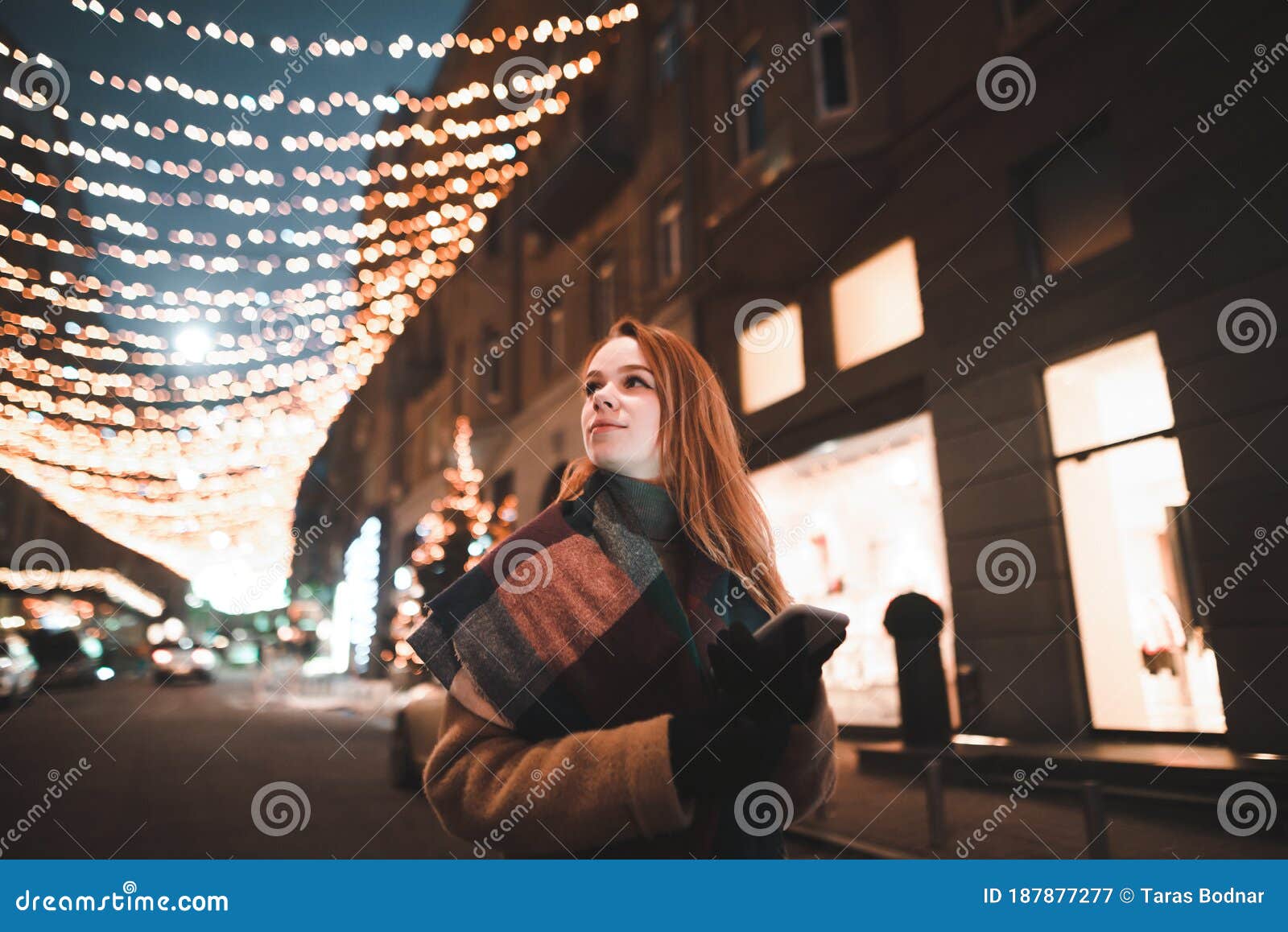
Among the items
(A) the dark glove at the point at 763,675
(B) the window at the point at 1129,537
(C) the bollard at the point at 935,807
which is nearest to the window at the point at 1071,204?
(B) the window at the point at 1129,537

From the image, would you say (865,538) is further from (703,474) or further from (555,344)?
(703,474)

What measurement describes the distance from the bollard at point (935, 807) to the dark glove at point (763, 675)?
358 centimetres

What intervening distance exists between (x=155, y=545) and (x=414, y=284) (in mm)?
8832

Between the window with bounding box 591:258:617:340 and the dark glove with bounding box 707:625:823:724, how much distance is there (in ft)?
36.8

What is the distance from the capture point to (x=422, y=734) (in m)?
6.84

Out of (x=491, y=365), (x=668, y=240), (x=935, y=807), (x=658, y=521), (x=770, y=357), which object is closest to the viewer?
(x=658, y=521)

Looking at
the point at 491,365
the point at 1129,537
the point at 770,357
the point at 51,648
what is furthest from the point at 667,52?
the point at 51,648

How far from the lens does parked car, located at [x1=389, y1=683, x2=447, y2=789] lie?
6.75 m

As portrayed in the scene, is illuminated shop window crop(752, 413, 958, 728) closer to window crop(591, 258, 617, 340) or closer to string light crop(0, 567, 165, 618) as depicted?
window crop(591, 258, 617, 340)

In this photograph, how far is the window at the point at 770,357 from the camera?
31.5ft

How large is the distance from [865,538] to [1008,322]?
320 centimetres

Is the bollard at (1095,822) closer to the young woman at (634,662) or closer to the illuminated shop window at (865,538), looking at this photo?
the young woman at (634,662)

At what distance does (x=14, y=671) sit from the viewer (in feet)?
16.2
